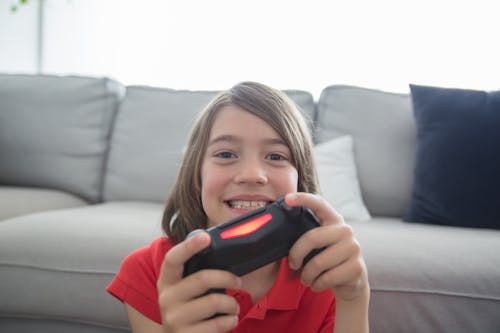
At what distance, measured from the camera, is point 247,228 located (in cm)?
45

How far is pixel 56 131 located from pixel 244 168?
49.1 inches

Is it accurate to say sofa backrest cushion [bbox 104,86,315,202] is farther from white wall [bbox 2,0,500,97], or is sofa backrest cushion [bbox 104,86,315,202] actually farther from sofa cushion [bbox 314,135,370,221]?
white wall [bbox 2,0,500,97]

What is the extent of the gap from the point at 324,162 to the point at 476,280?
2.07 feet

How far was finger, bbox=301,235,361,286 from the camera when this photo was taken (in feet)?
1.64

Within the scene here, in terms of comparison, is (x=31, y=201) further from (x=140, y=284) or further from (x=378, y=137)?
(x=378, y=137)

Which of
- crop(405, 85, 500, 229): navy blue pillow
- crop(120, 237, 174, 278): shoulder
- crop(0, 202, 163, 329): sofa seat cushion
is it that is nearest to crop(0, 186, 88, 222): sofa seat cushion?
crop(0, 202, 163, 329): sofa seat cushion

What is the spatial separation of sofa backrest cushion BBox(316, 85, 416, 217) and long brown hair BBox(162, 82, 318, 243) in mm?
638

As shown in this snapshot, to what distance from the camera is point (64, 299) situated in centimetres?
87

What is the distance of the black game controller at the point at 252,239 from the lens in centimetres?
44

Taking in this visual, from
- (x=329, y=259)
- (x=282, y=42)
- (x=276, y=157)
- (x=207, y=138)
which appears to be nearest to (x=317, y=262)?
(x=329, y=259)

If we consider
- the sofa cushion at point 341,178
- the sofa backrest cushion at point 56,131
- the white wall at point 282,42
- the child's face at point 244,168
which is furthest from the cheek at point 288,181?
the white wall at point 282,42

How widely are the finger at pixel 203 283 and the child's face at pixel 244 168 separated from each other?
23 cm

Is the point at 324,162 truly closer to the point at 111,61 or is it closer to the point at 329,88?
the point at 329,88

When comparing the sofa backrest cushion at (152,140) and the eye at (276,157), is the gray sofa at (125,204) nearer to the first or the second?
the sofa backrest cushion at (152,140)
